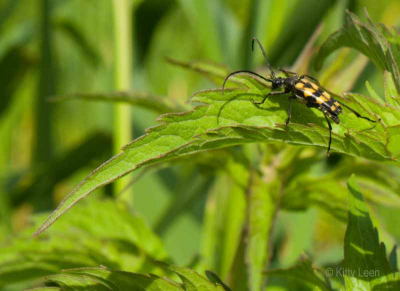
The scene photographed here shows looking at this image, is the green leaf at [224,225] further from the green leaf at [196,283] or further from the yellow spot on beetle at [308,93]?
the green leaf at [196,283]

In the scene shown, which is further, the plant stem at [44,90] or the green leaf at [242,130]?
the plant stem at [44,90]

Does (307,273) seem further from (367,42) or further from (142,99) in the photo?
(142,99)

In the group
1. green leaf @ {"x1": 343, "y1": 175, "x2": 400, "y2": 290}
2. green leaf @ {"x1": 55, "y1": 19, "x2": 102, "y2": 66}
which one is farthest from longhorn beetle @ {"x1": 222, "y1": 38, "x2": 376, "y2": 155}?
green leaf @ {"x1": 55, "y1": 19, "x2": 102, "y2": 66}

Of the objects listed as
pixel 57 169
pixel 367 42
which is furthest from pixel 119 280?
pixel 57 169

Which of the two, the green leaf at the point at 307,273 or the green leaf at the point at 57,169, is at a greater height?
the green leaf at the point at 57,169

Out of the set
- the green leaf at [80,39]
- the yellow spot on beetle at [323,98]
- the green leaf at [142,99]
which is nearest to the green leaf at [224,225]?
the green leaf at [142,99]

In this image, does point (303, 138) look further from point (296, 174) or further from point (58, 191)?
point (58, 191)

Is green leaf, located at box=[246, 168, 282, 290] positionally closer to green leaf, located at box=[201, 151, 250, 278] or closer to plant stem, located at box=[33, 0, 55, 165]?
green leaf, located at box=[201, 151, 250, 278]
